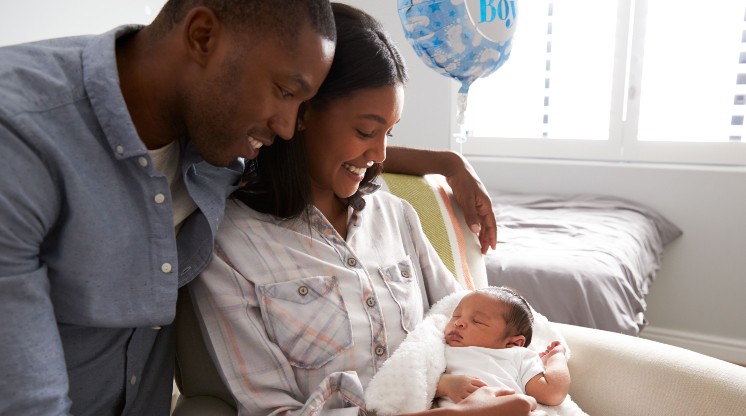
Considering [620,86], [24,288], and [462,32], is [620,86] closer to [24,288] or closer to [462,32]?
[462,32]

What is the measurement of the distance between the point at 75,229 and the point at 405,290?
2.15 ft

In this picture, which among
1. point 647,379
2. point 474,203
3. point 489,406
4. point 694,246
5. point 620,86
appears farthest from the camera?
point 620,86

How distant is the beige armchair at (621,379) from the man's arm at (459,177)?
1.00 ft

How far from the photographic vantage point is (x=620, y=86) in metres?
3.42

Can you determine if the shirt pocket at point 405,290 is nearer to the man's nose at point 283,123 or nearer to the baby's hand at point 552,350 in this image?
the baby's hand at point 552,350

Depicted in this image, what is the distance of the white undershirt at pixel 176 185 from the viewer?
41.9 inches

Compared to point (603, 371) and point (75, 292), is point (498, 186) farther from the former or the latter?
point (75, 292)

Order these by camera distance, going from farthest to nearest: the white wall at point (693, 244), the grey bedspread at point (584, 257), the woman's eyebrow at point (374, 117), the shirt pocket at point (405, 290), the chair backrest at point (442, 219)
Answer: the white wall at point (693, 244) → the grey bedspread at point (584, 257) → the chair backrest at point (442, 219) → the shirt pocket at point (405, 290) → the woman's eyebrow at point (374, 117)

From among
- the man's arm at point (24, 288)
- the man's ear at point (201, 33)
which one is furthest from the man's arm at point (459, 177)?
the man's arm at point (24, 288)

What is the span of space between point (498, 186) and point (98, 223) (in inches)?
122

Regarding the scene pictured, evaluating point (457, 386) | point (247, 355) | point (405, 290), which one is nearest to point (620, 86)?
point (405, 290)

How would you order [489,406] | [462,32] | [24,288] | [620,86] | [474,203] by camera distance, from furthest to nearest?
[620,86]
[462,32]
[474,203]
[489,406]
[24,288]

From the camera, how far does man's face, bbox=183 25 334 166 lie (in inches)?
35.6

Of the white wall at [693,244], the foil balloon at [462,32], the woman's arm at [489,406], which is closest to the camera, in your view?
the woman's arm at [489,406]
